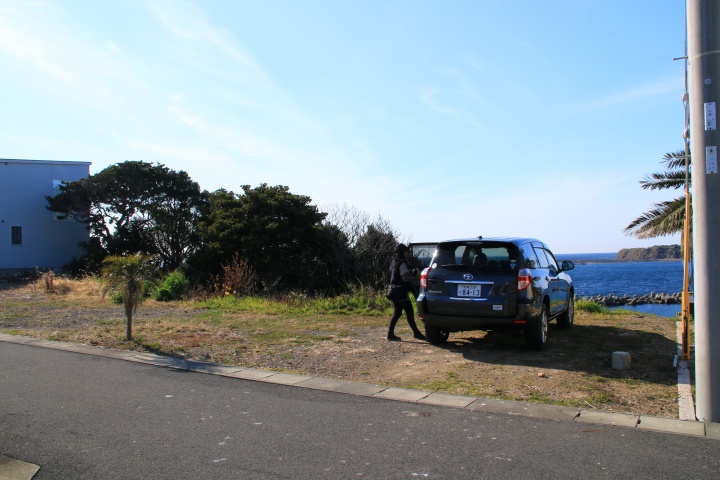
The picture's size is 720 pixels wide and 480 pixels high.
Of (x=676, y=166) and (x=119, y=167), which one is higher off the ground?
(x=119, y=167)

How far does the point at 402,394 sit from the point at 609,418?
210cm

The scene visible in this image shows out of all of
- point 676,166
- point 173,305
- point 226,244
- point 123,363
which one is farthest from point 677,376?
point 226,244

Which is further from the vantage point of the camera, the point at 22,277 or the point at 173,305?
the point at 22,277

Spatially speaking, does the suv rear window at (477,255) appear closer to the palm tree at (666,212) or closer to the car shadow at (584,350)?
the car shadow at (584,350)

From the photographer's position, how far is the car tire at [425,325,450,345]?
357 inches

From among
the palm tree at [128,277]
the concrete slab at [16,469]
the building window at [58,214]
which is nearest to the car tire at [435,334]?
the palm tree at [128,277]

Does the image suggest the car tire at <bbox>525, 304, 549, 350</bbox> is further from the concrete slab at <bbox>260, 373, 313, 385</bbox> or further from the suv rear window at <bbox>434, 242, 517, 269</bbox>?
the concrete slab at <bbox>260, 373, 313, 385</bbox>

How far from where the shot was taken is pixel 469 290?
326 inches

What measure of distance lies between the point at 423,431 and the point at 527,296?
383 cm

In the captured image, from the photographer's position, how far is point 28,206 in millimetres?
38531

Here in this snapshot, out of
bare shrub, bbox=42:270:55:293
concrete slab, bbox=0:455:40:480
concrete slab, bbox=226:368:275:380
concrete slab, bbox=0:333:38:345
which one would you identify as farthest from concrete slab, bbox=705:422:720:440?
bare shrub, bbox=42:270:55:293

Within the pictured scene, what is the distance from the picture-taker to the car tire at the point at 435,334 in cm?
908

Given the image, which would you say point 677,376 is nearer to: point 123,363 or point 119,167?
point 123,363

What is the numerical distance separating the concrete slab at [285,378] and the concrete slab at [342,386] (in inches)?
4.5
